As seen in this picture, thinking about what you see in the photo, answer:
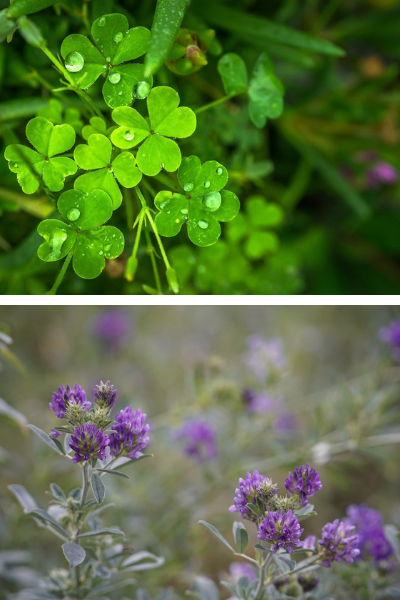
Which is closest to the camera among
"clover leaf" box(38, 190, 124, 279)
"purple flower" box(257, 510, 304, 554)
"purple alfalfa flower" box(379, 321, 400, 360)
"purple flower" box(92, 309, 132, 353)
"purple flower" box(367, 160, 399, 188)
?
"purple flower" box(257, 510, 304, 554)

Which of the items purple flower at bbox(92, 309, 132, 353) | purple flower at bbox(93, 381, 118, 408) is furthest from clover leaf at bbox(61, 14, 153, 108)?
purple flower at bbox(92, 309, 132, 353)

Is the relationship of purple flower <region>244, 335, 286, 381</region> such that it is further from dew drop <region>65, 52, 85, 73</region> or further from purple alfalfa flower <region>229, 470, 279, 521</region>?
dew drop <region>65, 52, 85, 73</region>

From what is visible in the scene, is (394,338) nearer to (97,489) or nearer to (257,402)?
(257,402)

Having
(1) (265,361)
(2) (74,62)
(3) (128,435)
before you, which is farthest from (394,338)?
(2) (74,62)

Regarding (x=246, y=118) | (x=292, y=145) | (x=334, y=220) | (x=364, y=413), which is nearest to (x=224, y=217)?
(x=246, y=118)

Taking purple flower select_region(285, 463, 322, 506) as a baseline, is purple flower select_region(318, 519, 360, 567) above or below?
below

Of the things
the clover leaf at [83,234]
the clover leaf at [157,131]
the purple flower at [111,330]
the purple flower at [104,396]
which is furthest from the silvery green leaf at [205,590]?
the purple flower at [111,330]
